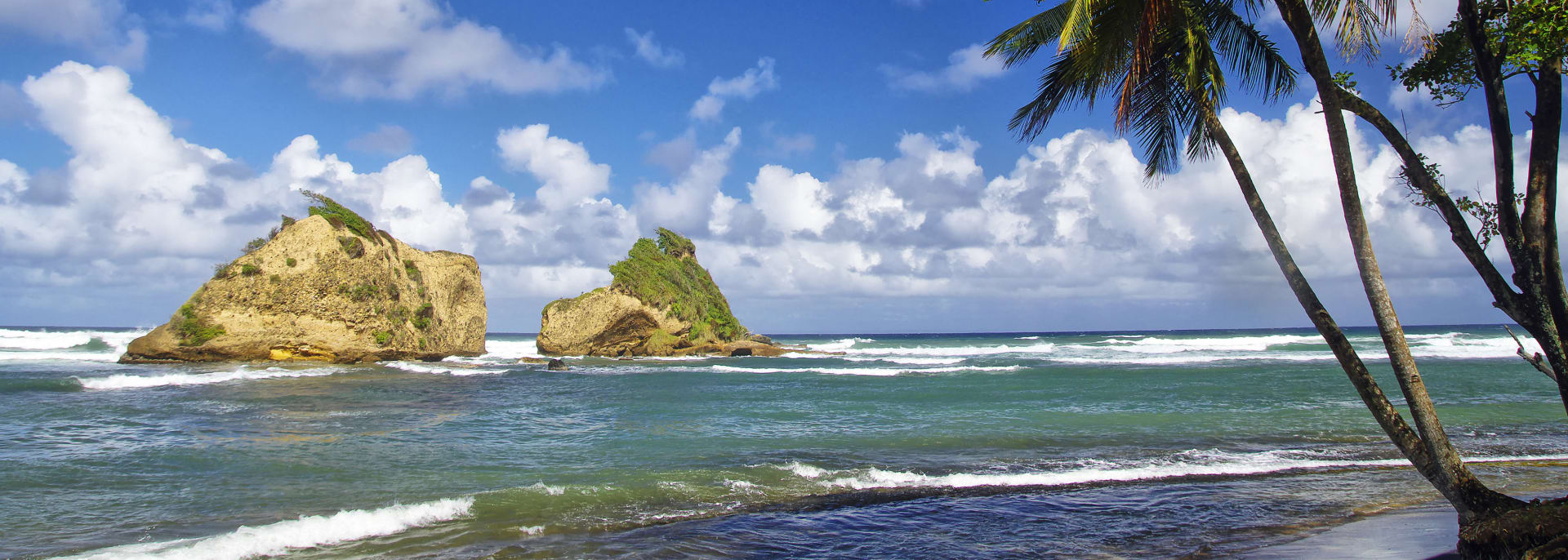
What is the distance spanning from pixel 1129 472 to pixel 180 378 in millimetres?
25757

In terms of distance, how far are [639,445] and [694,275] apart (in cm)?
3821

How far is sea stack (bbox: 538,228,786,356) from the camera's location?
42562 millimetres

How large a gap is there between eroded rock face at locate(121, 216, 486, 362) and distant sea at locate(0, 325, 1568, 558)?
431cm

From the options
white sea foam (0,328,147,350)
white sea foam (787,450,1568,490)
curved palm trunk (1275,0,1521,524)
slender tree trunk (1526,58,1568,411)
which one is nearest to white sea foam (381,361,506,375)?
white sea foam (787,450,1568,490)

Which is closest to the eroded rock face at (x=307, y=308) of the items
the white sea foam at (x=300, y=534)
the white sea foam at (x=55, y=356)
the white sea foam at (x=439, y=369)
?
the white sea foam at (x=439, y=369)

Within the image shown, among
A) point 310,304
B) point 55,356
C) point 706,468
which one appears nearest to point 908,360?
point 310,304

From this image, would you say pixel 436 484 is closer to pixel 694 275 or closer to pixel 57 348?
pixel 694 275

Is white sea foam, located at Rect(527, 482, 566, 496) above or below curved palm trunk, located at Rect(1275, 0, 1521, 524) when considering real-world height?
below

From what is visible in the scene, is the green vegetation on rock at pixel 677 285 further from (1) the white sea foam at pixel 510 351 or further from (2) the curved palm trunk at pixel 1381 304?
(2) the curved palm trunk at pixel 1381 304

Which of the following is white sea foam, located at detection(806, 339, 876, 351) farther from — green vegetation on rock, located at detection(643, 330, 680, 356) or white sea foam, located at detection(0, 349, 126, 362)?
white sea foam, located at detection(0, 349, 126, 362)

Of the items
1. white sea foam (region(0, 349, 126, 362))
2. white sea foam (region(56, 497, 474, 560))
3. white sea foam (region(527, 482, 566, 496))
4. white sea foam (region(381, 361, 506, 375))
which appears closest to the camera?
white sea foam (region(56, 497, 474, 560))

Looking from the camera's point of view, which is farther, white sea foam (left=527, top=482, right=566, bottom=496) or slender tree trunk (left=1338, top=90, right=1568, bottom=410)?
white sea foam (left=527, top=482, right=566, bottom=496)

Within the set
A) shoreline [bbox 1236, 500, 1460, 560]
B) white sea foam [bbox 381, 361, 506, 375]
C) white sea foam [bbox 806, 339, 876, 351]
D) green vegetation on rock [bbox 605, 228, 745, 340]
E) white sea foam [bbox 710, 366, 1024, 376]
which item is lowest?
shoreline [bbox 1236, 500, 1460, 560]

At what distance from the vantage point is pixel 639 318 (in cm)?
4309
